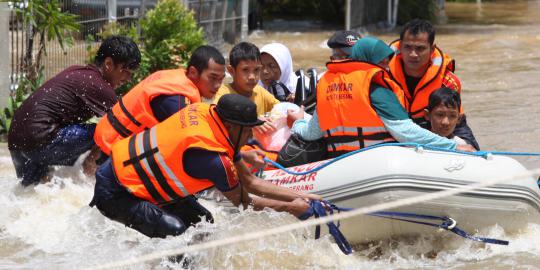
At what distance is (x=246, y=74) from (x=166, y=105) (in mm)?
888

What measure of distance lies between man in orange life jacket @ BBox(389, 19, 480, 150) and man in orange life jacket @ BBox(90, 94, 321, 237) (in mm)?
1478

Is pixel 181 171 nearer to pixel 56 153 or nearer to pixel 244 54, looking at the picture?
pixel 244 54

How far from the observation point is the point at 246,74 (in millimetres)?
6434

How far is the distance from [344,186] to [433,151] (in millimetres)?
594

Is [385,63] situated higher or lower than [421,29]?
lower

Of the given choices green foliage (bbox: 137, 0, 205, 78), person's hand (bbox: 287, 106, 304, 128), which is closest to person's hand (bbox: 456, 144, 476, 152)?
person's hand (bbox: 287, 106, 304, 128)

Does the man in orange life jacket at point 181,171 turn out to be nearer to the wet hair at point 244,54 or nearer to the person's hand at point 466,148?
the person's hand at point 466,148

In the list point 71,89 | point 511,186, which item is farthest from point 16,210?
point 511,186

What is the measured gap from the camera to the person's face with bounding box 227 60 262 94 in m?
6.41

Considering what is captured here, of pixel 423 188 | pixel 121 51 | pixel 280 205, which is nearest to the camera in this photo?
pixel 280 205

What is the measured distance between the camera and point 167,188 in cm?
483

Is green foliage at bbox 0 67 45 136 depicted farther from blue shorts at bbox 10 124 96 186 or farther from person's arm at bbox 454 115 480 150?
person's arm at bbox 454 115 480 150

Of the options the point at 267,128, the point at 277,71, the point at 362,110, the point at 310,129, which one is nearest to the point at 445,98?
the point at 362,110

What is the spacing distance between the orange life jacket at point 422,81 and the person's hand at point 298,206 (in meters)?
1.46
